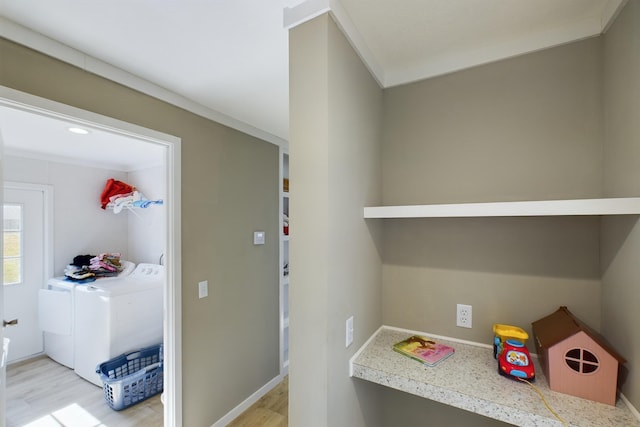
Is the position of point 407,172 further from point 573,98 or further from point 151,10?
point 151,10

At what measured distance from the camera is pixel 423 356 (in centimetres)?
124

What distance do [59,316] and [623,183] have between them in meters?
4.67

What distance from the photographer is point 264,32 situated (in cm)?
122

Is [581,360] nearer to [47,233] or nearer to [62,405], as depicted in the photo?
[62,405]

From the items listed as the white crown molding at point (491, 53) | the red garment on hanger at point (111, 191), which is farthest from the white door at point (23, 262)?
the white crown molding at point (491, 53)

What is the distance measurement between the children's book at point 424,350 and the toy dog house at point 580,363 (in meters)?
0.38

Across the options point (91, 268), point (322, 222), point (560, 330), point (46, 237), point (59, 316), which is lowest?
point (59, 316)

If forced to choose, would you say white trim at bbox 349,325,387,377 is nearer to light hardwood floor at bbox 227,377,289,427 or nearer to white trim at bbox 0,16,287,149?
light hardwood floor at bbox 227,377,289,427

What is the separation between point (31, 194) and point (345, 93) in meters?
4.15

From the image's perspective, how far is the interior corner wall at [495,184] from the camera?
1193 mm

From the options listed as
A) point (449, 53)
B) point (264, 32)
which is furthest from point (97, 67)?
point (449, 53)

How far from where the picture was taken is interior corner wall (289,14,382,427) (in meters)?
1.02

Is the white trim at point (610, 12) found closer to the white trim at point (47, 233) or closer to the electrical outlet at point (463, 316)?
the electrical outlet at point (463, 316)

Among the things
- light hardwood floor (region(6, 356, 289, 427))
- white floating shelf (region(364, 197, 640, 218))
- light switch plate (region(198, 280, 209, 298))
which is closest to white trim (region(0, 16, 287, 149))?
light switch plate (region(198, 280, 209, 298))
